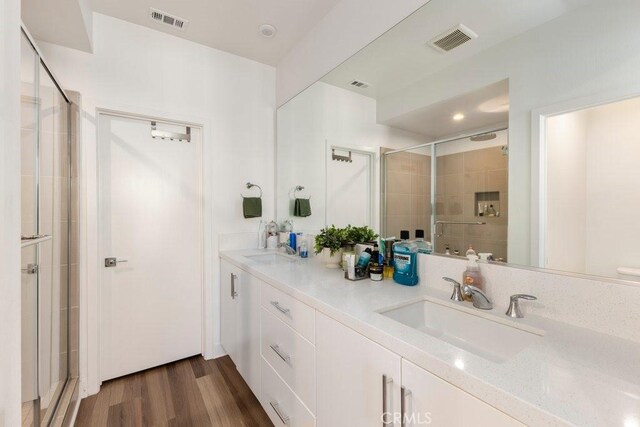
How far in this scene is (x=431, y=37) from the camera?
1360 mm

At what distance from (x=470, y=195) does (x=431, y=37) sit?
2.67 feet

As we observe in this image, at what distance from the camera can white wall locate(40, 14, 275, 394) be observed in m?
1.86

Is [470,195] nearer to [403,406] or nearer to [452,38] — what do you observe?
[452,38]

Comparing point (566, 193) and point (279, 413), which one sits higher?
point (566, 193)

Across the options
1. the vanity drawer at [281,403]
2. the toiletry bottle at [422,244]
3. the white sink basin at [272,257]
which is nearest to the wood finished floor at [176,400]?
the vanity drawer at [281,403]

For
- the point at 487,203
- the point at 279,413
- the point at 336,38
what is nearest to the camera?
the point at 487,203

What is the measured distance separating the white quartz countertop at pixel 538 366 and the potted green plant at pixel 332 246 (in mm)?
627

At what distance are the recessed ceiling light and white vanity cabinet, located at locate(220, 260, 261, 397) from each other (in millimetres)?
1820

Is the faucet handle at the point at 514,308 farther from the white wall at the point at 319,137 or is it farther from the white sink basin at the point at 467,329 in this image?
the white wall at the point at 319,137

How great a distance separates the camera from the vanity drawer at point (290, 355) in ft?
3.85

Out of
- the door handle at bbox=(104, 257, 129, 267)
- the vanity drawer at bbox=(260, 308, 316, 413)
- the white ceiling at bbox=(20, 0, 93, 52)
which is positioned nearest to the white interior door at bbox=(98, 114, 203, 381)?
the door handle at bbox=(104, 257, 129, 267)

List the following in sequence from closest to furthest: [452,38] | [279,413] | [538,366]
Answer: [538,366] → [452,38] → [279,413]
